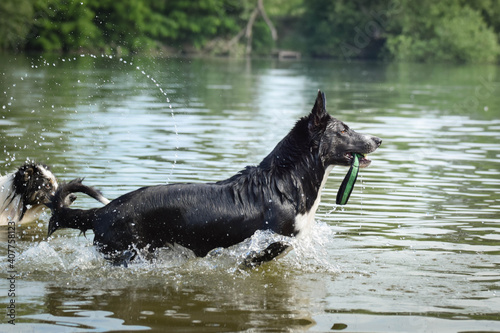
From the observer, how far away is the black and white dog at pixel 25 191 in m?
9.68

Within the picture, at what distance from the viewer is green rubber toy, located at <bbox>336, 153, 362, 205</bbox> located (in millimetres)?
7590

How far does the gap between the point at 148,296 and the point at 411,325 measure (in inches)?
91.9

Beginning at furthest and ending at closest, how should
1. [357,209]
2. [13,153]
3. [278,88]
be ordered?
[278,88] < [13,153] < [357,209]

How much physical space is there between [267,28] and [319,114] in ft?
260

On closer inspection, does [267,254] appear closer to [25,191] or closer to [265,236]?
[265,236]

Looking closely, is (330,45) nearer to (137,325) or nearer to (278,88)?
(278,88)

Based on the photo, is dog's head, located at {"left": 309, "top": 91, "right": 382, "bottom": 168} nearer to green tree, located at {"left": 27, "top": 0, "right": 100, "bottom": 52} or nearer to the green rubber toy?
the green rubber toy

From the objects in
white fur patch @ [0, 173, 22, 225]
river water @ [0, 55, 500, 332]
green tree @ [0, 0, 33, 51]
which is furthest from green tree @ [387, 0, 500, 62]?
white fur patch @ [0, 173, 22, 225]

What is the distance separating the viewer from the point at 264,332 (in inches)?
232

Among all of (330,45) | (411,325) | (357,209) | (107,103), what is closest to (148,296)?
(411,325)

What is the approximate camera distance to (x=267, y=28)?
85.2 metres

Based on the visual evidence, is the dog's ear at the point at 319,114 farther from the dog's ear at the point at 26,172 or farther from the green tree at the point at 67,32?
the green tree at the point at 67,32

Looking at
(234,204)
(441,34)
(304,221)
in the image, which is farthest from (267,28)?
(234,204)

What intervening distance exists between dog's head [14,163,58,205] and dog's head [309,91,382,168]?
3.96 m
